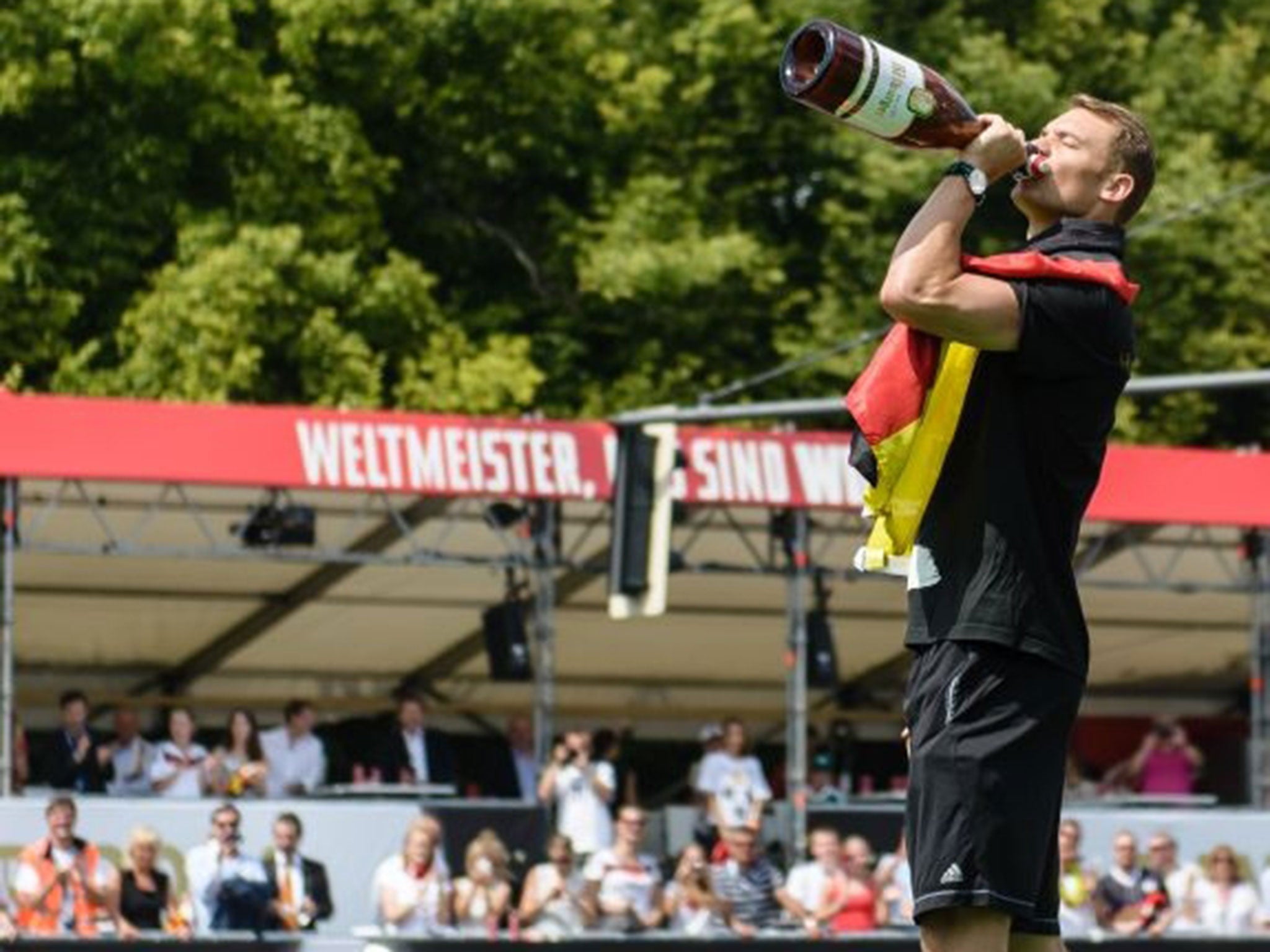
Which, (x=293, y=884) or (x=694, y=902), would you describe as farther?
(x=694, y=902)

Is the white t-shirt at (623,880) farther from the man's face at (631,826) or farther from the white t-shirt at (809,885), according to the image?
the white t-shirt at (809,885)

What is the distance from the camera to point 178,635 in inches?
976

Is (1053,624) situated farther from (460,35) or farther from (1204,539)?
(460,35)

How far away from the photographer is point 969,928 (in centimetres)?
575

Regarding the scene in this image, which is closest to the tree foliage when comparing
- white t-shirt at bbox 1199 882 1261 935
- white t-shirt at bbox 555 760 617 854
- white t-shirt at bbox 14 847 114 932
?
white t-shirt at bbox 555 760 617 854

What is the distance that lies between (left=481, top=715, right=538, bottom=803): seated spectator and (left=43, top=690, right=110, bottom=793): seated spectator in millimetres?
3881

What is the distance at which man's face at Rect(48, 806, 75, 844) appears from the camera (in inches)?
704

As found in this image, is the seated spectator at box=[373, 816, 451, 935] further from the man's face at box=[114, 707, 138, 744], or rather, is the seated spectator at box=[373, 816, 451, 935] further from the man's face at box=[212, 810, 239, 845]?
the man's face at box=[114, 707, 138, 744]

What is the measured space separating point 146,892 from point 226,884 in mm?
444

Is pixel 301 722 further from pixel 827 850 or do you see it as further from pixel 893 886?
pixel 893 886

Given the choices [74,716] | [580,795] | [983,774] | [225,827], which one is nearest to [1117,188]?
[983,774]

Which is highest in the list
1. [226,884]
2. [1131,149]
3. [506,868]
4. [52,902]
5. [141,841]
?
[1131,149]

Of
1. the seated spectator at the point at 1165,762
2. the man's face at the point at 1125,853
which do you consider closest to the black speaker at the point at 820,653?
the man's face at the point at 1125,853

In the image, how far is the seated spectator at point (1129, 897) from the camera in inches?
823
